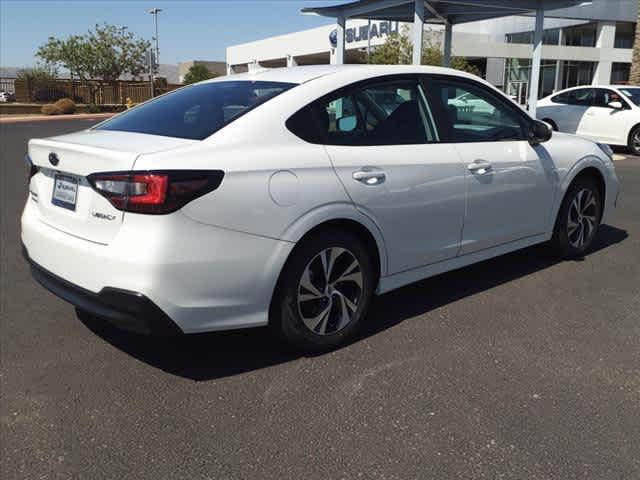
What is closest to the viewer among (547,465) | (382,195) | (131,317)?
(547,465)

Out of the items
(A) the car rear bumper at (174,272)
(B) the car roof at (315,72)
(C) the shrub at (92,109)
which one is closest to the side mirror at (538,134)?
(B) the car roof at (315,72)

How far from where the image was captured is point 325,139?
3625 mm

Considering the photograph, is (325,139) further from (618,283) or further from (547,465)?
(618,283)

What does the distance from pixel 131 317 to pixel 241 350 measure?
2.92 feet

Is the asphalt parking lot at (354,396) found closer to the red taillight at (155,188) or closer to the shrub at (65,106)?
the red taillight at (155,188)

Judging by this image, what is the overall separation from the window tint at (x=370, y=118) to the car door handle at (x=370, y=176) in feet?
0.60

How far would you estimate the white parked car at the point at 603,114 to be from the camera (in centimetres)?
1399

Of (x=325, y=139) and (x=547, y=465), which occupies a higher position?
(x=325, y=139)

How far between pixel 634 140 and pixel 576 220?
989 centimetres

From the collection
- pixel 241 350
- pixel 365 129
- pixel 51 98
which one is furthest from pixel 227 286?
pixel 51 98

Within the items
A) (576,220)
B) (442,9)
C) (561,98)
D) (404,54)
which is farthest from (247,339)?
(404,54)

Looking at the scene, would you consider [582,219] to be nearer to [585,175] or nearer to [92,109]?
[585,175]

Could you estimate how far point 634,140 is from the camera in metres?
14.0

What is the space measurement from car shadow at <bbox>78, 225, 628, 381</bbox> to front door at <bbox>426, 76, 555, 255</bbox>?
444 mm
